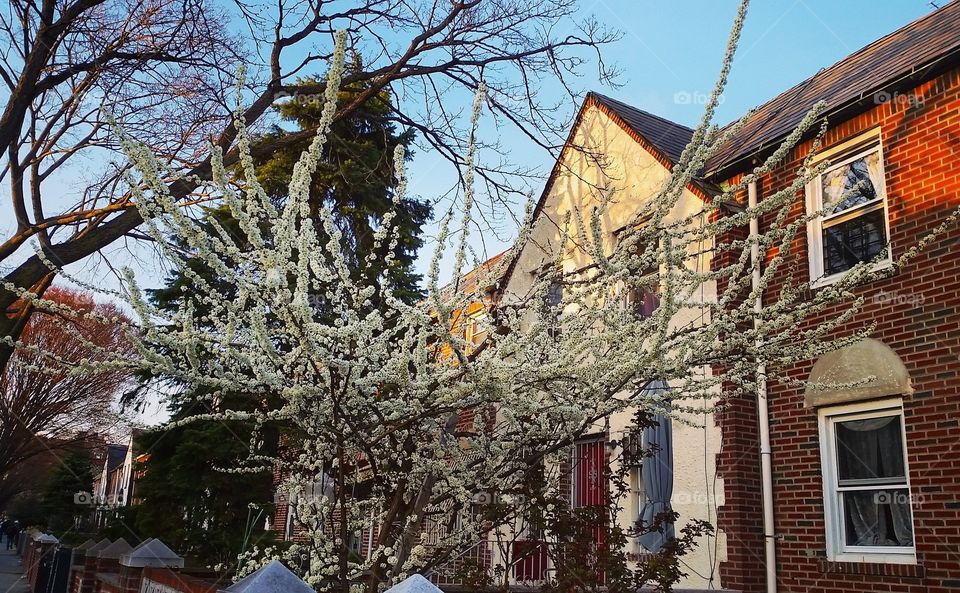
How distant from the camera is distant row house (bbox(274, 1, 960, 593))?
22.0 feet

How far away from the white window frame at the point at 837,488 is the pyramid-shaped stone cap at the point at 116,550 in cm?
767

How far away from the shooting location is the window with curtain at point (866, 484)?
6.92m

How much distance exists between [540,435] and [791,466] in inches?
195

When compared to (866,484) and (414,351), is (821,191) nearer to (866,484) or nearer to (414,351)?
(866,484)

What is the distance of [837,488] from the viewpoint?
738cm

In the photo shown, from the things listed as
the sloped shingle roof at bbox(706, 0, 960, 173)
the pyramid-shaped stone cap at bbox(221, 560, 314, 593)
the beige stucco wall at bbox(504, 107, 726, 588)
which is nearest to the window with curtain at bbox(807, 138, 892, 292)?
the sloped shingle roof at bbox(706, 0, 960, 173)

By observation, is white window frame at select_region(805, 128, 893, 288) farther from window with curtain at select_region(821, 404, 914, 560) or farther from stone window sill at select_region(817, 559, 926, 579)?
stone window sill at select_region(817, 559, 926, 579)

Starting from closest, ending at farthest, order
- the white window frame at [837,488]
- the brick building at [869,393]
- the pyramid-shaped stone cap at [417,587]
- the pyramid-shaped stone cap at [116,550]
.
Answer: the pyramid-shaped stone cap at [417,587] → the brick building at [869,393] → the white window frame at [837,488] → the pyramid-shaped stone cap at [116,550]

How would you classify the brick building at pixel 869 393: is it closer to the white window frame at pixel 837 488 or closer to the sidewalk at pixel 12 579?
the white window frame at pixel 837 488

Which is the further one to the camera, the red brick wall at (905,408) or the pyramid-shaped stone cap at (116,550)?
the pyramid-shaped stone cap at (116,550)

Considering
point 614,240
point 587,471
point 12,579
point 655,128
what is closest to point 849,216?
point 614,240

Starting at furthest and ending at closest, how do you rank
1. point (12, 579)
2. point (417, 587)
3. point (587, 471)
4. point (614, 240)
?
point (12, 579)
point (614, 240)
point (587, 471)
point (417, 587)

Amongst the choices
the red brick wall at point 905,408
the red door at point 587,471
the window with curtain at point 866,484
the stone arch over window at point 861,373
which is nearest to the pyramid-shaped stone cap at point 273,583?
the red brick wall at point 905,408

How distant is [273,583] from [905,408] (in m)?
6.33
